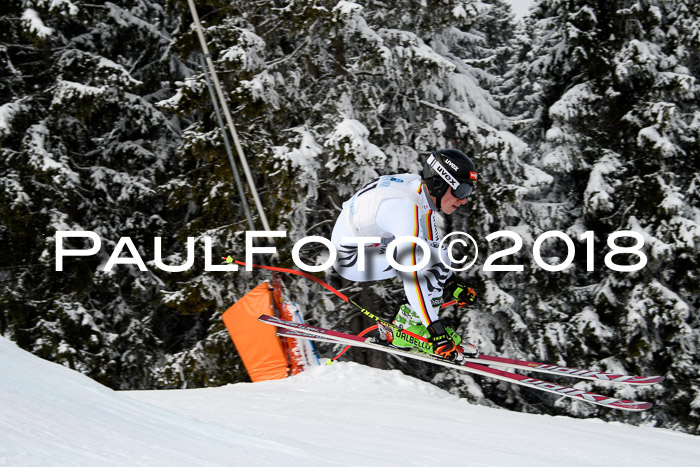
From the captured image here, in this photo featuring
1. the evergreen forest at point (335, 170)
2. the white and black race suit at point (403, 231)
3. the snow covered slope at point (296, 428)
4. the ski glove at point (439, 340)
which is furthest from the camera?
the evergreen forest at point (335, 170)

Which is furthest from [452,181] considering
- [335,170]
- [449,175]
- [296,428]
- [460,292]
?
[335,170]

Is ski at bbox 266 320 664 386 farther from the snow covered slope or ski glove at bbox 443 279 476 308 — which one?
ski glove at bbox 443 279 476 308

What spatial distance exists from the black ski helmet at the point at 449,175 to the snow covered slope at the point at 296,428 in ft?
5.27

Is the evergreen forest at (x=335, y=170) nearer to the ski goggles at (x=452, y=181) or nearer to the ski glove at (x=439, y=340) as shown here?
the ski goggles at (x=452, y=181)

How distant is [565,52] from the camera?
1253 centimetres

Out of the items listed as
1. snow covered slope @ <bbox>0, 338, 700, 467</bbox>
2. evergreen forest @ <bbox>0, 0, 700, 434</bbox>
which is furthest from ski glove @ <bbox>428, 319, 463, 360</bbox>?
evergreen forest @ <bbox>0, 0, 700, 434</bbox>

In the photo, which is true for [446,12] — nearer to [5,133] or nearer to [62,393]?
[5,133]

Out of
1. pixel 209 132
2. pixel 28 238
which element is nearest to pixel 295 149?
pixel 209 132

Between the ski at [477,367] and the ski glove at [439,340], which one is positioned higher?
the ski glove at [439,340]

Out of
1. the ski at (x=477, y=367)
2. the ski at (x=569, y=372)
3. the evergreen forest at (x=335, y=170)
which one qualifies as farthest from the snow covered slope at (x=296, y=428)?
the evergreen forest at (x=335, y=170)

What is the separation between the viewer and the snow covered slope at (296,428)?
196 cm

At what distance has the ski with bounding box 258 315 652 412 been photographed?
5.35m

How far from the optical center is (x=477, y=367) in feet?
18.4

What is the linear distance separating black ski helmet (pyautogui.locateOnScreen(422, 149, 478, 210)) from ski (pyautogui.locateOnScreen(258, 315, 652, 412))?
1494 millimetres
